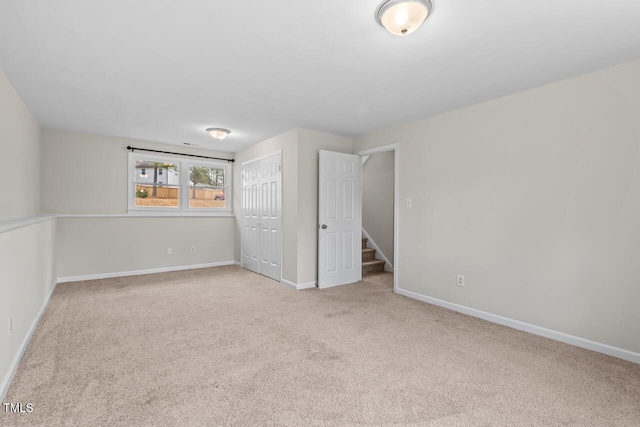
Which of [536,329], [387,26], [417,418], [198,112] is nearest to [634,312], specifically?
[536,329]

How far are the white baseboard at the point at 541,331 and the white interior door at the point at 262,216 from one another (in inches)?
92.4

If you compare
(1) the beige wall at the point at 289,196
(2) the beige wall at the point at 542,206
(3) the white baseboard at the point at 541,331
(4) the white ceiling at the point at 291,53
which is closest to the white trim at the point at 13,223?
(4) the white ceiling at the point at 291,53

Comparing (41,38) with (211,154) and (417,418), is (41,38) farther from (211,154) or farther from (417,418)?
(211,154)

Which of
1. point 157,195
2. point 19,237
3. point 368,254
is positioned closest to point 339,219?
point 368,254

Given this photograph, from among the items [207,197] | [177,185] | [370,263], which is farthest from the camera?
[207,197]

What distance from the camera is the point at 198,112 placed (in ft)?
12.3

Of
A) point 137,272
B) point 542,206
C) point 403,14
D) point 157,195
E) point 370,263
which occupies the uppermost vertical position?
point 403,14

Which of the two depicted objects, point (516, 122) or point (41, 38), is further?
point (516, 122)

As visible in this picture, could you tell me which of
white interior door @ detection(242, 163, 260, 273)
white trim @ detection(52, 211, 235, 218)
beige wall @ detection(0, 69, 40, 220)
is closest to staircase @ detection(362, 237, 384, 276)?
white interior door @ detection(242, 163, 260, 273)

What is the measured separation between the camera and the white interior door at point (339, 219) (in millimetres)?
4516

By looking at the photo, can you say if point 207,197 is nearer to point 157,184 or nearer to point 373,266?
point 157,184

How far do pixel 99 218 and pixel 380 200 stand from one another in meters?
4.91

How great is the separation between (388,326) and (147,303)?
9.33 feet

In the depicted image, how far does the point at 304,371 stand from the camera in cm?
217
